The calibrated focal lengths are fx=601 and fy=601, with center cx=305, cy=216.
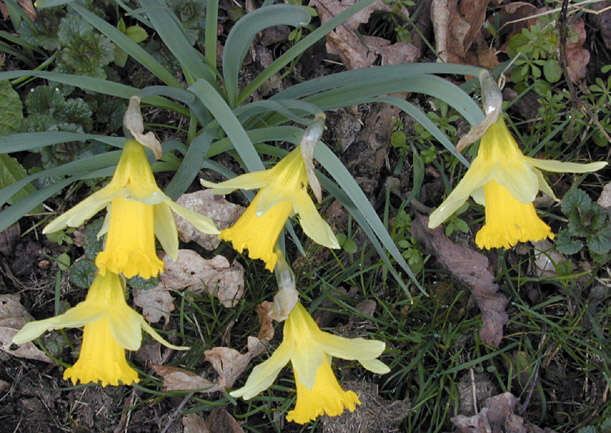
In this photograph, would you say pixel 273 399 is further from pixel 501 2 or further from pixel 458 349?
pixel 501 2

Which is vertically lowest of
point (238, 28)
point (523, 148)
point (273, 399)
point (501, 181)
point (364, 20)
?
point (273, 399)

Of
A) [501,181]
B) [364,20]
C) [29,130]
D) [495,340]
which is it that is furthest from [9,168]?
[495,340]

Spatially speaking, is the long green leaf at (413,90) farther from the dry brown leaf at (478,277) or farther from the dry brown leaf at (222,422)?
the dry brown leaf at (222,422)

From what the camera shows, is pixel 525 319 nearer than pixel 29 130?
No

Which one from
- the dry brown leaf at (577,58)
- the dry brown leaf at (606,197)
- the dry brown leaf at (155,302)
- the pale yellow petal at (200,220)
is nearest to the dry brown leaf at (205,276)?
the dry brown leaf at (155,302)

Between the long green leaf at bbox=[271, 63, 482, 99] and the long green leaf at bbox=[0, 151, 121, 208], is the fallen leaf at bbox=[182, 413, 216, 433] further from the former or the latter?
the long green leaf at bbox=[271, 63, 482, 99]

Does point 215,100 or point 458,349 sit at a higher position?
point 215,100
